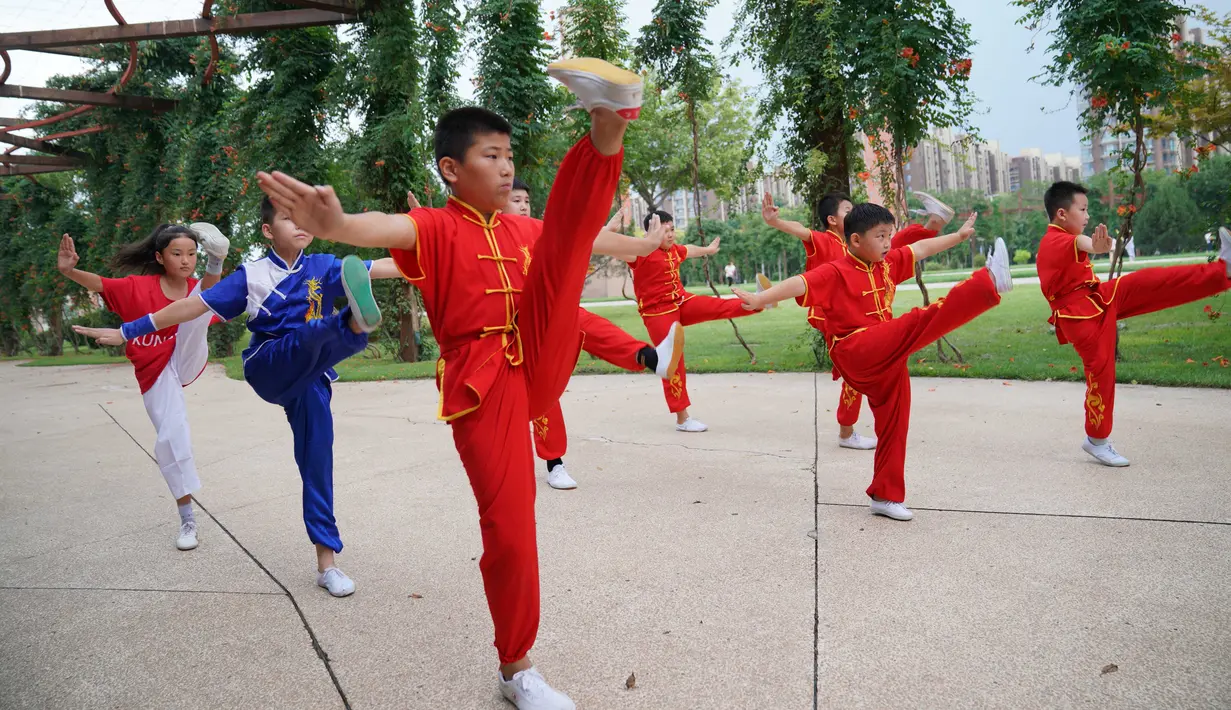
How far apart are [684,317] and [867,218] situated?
8.11 feet

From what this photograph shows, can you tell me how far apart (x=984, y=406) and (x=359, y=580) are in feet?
19.3

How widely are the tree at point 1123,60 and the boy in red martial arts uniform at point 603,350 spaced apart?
21.2 feet

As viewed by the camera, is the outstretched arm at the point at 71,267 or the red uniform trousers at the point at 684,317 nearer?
the outstretched arm at the point at 71,267

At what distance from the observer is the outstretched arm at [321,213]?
2162 mm

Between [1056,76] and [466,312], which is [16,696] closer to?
[466,312]

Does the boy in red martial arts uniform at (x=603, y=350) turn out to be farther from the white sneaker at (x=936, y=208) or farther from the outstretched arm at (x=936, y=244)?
the white sneaker at (x=936, y=208)

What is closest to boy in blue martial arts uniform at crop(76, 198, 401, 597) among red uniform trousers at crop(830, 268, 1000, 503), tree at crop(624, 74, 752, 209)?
red uniform trousers at crop(830, 268, 1000, 503)

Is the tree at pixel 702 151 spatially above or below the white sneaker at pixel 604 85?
above

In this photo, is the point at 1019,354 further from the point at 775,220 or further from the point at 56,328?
the point at 56,328

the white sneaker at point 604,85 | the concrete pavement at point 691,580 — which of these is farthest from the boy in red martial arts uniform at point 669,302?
the white sneaker at point 604,85

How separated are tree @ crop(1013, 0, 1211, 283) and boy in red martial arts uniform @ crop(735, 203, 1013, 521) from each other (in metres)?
4.88

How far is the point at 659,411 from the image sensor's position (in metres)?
8.24

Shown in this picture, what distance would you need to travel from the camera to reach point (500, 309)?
106 inches

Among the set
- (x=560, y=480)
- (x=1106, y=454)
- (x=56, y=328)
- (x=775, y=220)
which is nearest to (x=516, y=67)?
(x=775, y=220)
